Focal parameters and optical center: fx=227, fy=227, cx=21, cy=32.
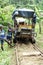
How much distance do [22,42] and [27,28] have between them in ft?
5.05

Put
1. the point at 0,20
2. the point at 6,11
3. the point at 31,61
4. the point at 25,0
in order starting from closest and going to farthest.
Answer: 1. the point at 31,61
2. the point at 0,20
3. the point at 6,11
4. the point at 25,0

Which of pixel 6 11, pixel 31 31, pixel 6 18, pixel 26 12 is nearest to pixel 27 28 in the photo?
pixel 31 31

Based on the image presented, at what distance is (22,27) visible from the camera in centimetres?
2094

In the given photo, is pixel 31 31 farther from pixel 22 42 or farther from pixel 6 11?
pixel 6 11

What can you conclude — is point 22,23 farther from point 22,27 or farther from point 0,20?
point 0,20

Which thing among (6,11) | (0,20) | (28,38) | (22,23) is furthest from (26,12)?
(6,11)

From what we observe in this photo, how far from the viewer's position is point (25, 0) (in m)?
58.5

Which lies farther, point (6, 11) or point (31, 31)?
point (6, 11)

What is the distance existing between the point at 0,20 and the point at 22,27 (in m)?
9.08

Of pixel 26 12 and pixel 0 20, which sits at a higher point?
pixel 26 12

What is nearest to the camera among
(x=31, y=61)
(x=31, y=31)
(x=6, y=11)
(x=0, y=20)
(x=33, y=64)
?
(x=33, y=64)

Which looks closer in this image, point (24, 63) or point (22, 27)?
point (24, 63)

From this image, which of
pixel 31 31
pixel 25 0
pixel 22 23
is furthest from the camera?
pixel 25 0

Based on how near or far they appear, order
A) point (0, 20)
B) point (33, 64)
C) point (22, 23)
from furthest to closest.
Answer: point (0, 20)
point (22, 23)
point (33, 64)
